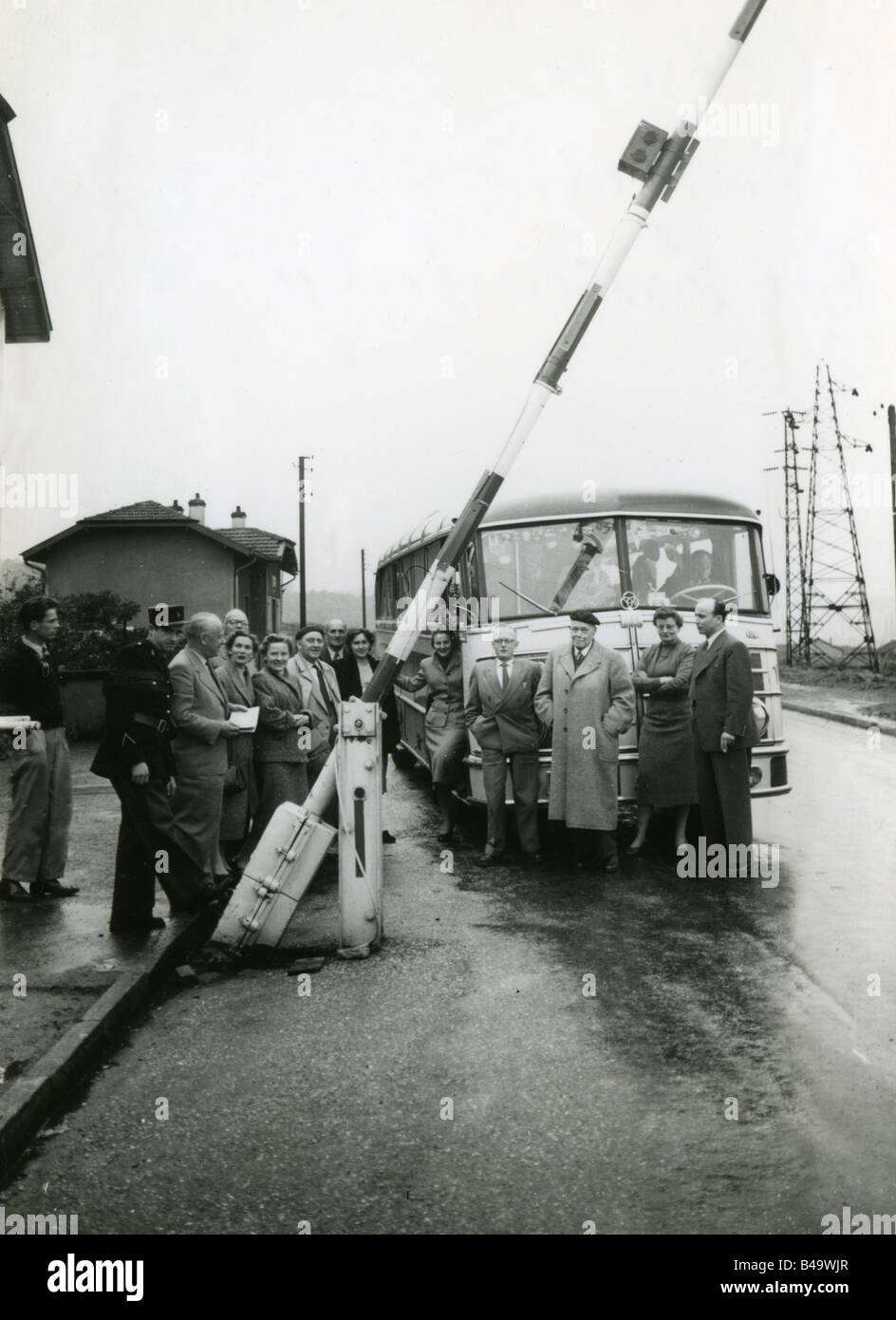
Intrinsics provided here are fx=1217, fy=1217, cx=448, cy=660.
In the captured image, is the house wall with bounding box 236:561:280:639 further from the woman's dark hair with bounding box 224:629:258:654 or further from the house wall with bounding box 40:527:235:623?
the woman's dark hair with bounding box 224:629:258:654

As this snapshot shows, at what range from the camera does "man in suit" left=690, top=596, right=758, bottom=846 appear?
28.1ft

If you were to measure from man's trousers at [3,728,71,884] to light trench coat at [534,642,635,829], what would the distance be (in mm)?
3490

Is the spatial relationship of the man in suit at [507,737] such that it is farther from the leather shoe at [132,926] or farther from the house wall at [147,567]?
the house wall at [147,567]

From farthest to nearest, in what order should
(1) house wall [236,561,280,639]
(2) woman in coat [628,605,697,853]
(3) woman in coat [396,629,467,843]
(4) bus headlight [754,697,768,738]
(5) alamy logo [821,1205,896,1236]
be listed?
(1) house wall [236,561,280,639], (3) woman in coat [396,629,467,843], (4) bus headlight [754,697,768,738], (2) woman in coat [628,605,697,853], (5) alamy logo [821,1205,896,1236]

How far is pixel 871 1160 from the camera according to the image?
12.8 ft

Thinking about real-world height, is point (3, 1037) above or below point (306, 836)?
below

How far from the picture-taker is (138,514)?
3575 centimetres

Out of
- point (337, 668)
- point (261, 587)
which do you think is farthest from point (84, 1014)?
point (261, 587)

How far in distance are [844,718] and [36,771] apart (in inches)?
715

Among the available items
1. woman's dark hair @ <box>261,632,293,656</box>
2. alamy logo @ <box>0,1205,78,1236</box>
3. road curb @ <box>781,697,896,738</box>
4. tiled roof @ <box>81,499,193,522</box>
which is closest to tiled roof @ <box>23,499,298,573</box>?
tiled roof @ <box>81,499,193,522</box>

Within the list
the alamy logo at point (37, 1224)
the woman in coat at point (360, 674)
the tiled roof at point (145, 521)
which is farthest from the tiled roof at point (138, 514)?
the alamy logo at point (37, 1224)

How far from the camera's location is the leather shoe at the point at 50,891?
7.94 metres
